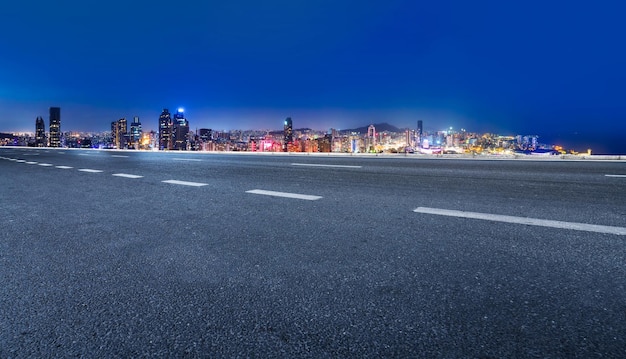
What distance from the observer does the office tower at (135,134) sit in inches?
4406

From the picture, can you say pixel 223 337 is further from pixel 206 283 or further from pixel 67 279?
pixel 67 279

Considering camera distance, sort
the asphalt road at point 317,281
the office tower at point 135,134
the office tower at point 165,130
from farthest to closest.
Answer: the office tower at point 165,130
the office tower at point 135,134
the asphalt road at point 317,281

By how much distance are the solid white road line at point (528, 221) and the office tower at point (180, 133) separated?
105m

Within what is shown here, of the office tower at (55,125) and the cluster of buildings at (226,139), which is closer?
the cluster of buildings at (226,139)

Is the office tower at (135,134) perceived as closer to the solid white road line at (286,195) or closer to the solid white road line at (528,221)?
the solid white road line at (286,195)

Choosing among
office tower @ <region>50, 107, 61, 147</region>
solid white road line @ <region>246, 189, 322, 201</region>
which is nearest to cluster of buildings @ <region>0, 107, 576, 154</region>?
office tower @ <region>50, 107, 61, 147</region>

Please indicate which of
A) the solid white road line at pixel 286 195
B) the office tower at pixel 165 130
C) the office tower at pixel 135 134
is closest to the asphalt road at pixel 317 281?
the solid white road line at pixel 286 195

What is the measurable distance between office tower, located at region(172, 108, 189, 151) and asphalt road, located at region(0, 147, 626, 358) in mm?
104798

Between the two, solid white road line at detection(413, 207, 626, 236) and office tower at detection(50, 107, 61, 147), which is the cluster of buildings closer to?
office tower at detection(50, 107, 61, 147)

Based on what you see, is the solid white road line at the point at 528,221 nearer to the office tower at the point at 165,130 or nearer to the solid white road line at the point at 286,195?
the solid white road line at the point at 286,195

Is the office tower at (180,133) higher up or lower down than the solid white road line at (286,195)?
higher up

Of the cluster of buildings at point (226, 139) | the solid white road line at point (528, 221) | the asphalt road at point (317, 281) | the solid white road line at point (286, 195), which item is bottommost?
the asphalt road at point (317, 281)

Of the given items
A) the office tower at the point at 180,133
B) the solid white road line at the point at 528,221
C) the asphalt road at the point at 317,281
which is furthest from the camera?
the office tower at the point at 180,133

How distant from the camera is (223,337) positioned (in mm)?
1407
